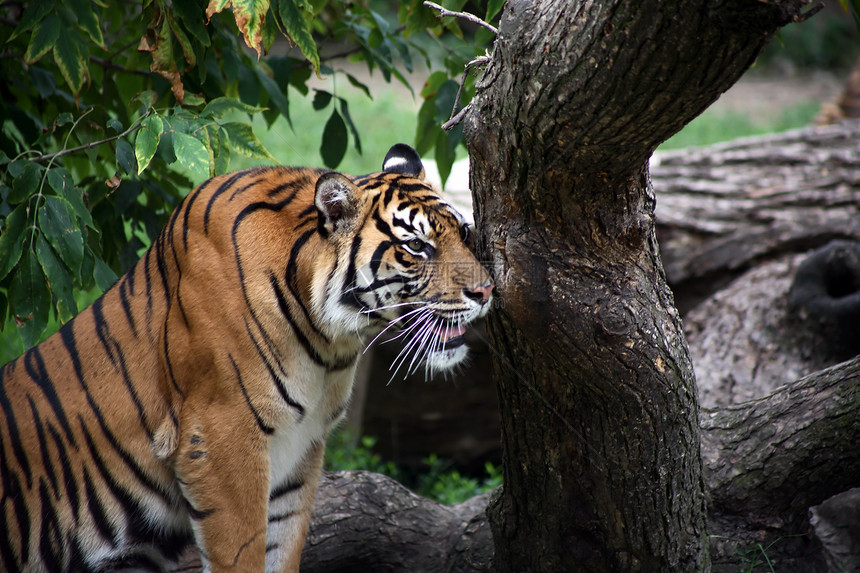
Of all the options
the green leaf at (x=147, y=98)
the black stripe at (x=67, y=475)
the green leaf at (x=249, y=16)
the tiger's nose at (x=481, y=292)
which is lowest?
the black stripe at (x=67, y=475)

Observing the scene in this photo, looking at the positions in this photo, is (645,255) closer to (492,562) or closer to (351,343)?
(351,343)

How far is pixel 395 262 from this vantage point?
236 centimetres

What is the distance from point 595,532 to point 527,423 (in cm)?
45

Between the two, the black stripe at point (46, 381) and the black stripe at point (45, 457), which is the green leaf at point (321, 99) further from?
the black stripe at point (45, 457)

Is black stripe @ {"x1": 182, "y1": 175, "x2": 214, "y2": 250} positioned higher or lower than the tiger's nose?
higher

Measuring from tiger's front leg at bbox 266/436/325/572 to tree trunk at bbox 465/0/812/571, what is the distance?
0.70 m

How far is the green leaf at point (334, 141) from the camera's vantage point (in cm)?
344

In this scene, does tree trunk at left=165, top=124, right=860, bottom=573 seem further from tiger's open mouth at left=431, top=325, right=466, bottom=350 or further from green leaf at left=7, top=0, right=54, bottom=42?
green leaf at left=7, top=0, right=54, bottom=42

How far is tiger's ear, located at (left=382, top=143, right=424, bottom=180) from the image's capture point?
268 cm

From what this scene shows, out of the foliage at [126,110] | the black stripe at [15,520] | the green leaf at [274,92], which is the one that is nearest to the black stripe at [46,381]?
the foliage at [126,110]

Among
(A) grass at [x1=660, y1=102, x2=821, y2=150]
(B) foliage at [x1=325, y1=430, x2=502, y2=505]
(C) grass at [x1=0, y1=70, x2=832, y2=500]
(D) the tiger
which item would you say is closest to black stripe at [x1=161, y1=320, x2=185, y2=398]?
(D) the tiger

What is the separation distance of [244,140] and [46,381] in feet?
3.44

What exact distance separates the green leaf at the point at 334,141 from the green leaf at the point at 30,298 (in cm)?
132

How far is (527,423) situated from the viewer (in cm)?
246
